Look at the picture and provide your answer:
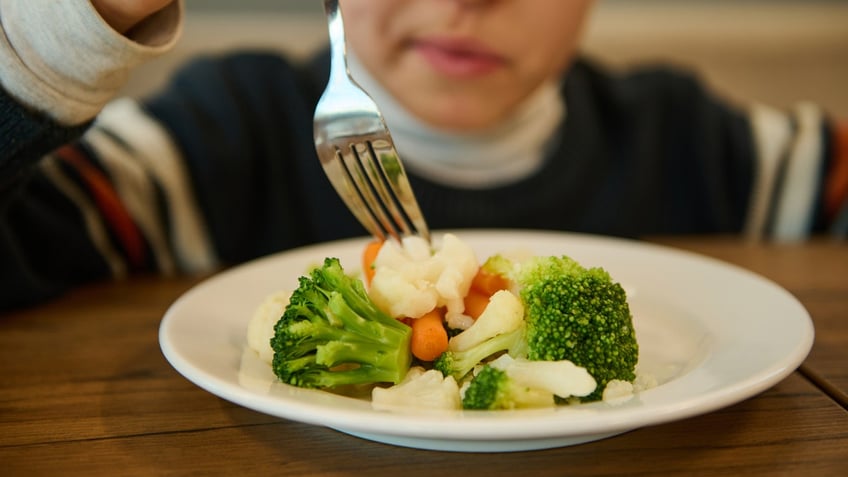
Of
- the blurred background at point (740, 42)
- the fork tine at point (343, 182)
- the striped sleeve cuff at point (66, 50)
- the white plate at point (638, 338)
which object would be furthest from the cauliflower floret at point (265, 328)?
the blurred background at point (740, 42)

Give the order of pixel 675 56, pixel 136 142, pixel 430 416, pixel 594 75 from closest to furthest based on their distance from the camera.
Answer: pixel 430 416, pixel 136 142, pixel 594 75, pixel 675 56

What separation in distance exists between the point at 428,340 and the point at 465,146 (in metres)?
0.89

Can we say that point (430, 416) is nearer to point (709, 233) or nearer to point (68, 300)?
point (68, 300)

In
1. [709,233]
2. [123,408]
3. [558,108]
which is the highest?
[123,408]

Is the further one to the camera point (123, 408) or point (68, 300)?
point (68, 300)

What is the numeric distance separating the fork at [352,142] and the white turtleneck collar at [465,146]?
674 millimetres

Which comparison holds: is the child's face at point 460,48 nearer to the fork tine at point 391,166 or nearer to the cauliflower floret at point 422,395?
the fork tine at point 391,166

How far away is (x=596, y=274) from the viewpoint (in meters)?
0.61

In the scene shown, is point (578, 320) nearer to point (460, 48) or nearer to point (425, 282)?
point (425, 282)

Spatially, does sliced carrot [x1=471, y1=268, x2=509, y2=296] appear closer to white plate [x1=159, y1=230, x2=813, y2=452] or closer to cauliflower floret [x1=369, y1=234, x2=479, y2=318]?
cauliflower floret [x1=369, y1=234, x2=479, y2=318]

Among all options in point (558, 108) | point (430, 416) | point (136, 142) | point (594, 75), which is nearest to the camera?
point (430, 416)

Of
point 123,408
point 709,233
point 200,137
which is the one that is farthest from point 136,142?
point 709,233

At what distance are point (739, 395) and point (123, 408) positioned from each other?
45cm

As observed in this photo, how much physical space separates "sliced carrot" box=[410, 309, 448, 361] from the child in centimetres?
40
